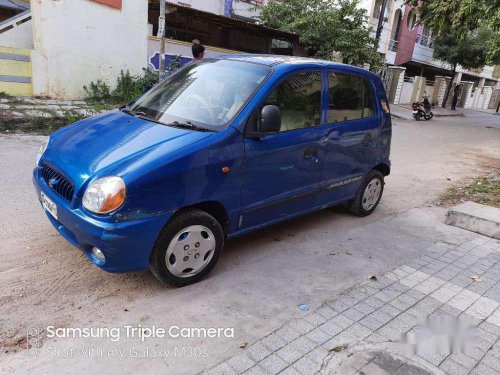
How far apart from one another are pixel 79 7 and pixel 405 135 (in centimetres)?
1075

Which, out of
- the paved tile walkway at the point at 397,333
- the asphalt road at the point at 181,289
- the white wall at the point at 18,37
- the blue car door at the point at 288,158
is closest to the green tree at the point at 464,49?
the white wall at the point at 18,37

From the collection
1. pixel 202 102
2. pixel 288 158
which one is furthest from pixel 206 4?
pixel 288 158

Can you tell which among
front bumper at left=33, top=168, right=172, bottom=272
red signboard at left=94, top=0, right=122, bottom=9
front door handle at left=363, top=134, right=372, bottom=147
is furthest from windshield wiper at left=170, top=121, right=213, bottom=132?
red signboard at left=94, top=0, right=122, bottom=9

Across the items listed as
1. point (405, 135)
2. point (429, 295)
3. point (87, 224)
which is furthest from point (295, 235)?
point (405, 135)

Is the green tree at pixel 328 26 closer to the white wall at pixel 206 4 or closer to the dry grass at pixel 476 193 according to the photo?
the white wall at pixel 206 4

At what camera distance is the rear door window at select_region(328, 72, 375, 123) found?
164 inches

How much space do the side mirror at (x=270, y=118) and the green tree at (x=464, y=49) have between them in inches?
1024

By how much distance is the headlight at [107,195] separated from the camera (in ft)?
Answer: 8.76

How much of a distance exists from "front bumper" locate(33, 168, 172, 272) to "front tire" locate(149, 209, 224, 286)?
98 mm

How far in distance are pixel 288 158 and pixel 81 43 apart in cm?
944

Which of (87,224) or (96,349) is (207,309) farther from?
(87,224)

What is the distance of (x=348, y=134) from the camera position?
4.34 meters

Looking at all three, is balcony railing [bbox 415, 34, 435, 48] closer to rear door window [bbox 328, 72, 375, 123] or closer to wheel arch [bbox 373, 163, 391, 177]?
wheel arch [bbox 373, 163, 391, 177]

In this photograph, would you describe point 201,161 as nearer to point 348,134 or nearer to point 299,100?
point 299,100
